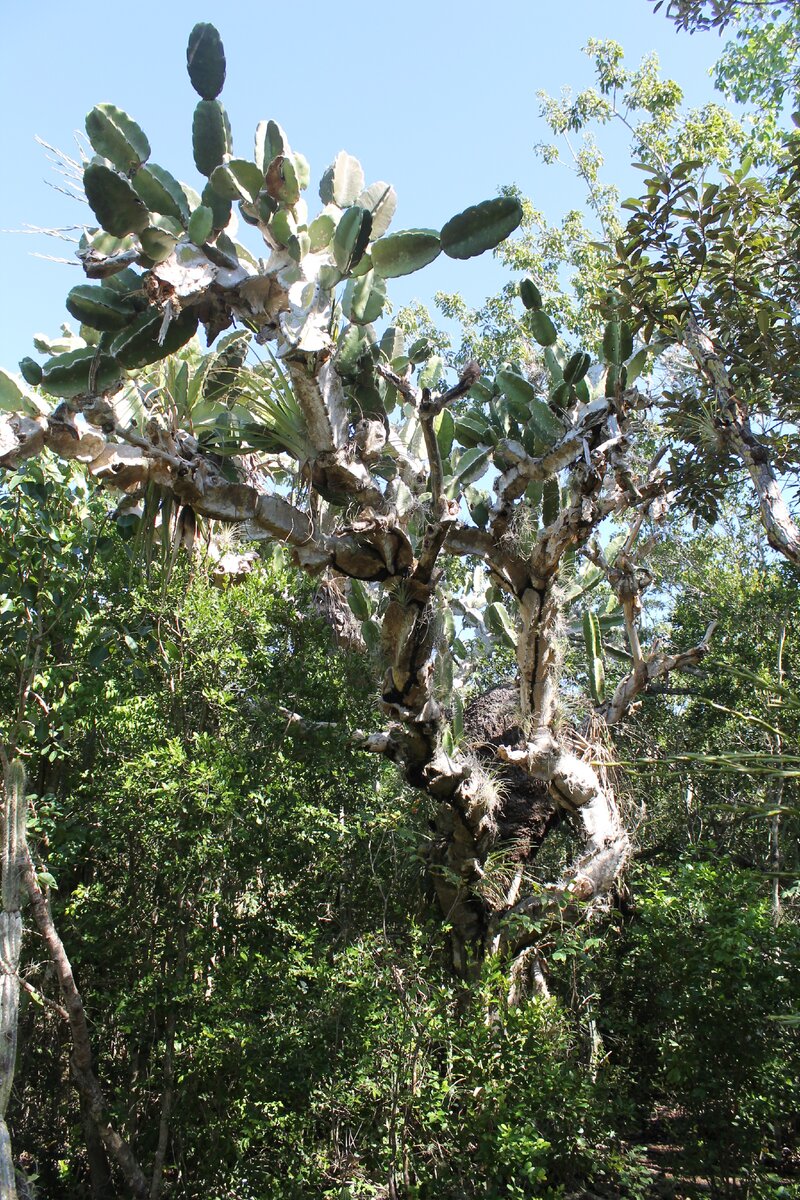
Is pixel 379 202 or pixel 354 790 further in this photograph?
pixel 354 790

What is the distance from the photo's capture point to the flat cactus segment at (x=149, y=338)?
12.2ft

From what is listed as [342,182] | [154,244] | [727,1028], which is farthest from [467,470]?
[727,1028]

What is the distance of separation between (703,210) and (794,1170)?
507 cm

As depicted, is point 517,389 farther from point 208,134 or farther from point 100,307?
point 100,307

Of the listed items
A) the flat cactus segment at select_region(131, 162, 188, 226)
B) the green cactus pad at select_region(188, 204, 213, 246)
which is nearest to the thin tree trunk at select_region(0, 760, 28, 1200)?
the green cactus pad at select_region(188, 204, 213, 246)

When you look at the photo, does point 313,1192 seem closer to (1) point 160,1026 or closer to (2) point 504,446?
(1) point 160,1026

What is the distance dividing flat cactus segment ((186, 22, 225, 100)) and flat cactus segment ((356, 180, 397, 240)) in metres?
0.77

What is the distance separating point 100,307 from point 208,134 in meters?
0.87

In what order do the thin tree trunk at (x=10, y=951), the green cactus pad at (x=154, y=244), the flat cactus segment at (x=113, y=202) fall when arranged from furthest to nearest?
the green cactus pad at (x=154, y=244)
the flat cactus segment at (x=113, y=202)
the thin tree trunk at (x=10, y=951)

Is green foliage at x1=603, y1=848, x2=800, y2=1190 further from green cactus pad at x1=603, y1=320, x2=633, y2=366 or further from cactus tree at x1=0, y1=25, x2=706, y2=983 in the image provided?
green cactus pad at x1=603, y1=320, x2=633, y2=366

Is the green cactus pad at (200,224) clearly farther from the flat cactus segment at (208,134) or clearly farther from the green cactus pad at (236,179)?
the flat cactus segment at (208,134)

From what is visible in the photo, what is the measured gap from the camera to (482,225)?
3.91m

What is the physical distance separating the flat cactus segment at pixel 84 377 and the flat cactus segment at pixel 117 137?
0.80m

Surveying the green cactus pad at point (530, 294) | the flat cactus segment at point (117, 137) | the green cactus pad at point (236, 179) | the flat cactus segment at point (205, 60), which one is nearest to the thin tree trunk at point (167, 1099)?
the green cactus pad at point (236, 179)
